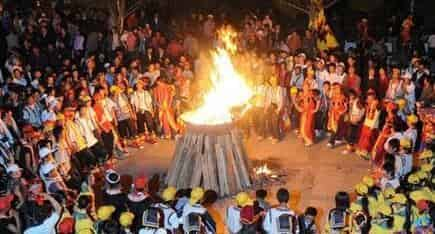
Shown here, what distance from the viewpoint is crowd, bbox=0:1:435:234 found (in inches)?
398

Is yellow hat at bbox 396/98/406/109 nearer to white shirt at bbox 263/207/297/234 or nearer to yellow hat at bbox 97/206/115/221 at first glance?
white shirt at bbox 263/207/297/234

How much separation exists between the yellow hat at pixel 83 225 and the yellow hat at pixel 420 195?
14.2 feet

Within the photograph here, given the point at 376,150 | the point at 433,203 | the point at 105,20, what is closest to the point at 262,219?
the point at 433,203

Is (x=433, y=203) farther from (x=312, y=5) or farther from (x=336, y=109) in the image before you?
(x=312, y=5)

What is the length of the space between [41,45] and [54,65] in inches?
38.6

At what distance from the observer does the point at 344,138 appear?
55.4 feet

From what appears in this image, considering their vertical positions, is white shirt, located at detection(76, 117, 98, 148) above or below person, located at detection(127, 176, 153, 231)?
above

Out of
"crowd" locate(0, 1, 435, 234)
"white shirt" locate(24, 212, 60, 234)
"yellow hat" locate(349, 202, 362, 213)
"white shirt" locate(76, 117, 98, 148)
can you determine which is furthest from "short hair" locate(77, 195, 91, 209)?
"white shirt" locate(76, 117, 98, 148)

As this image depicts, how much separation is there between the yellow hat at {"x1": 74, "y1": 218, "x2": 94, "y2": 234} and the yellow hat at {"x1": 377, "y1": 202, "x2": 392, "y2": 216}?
12.3 ft

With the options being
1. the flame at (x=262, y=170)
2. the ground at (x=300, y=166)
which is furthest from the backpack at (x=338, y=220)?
the flame at (x=262, y=170)

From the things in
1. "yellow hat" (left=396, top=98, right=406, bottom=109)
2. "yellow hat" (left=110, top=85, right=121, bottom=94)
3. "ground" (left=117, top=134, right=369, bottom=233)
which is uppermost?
"yellow hat" (left=110, top=85, right=121, bottom=94)

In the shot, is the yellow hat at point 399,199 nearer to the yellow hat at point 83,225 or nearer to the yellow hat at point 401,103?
the yellow hat at point 83,225

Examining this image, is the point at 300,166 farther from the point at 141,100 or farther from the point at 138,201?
the point at 138,201

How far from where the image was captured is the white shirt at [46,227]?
9.80 meters
